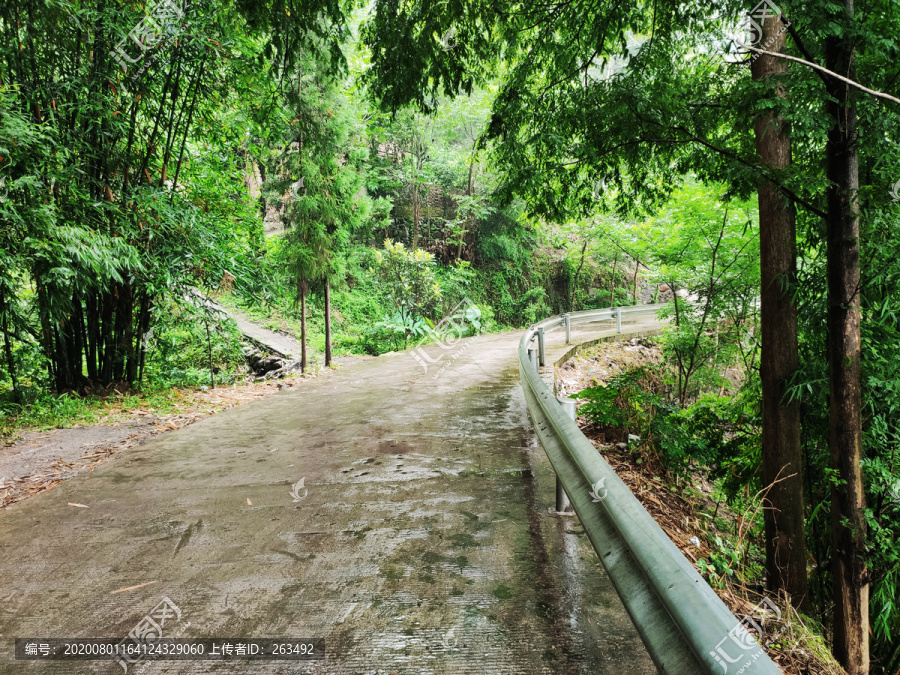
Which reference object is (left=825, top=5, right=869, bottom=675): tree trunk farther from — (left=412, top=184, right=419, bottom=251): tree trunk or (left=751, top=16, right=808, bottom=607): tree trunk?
(left=412, top=184, right=419, bottom=251): tree trunk

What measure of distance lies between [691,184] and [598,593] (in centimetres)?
1042

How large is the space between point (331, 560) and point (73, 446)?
196 inches

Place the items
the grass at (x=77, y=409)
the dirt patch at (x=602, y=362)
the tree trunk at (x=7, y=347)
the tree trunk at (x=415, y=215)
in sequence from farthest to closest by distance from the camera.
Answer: the tree trunk at (x=415, y=215), the dirt patch at (x=602, y=362), the grass at (x=77, y=409), the tree trunk at (x=7, y=347)

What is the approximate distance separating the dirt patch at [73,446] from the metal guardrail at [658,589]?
519 cm

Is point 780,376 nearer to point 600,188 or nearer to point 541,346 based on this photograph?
point 600,188

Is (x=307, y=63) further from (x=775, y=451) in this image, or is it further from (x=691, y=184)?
(x=775, y=451)

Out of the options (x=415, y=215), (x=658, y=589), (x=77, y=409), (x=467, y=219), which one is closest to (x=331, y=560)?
(x=658, y=589)

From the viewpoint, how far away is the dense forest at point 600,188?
3.07m

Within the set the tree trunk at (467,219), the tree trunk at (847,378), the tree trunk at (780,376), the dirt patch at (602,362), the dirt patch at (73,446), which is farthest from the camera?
the tree trunk at (467,219)

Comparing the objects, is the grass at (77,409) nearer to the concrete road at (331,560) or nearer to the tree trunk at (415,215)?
the concrete road at (331,560)

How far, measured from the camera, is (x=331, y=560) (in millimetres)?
2857

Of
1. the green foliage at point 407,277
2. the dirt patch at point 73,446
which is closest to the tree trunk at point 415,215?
the green foliage at point 407,277

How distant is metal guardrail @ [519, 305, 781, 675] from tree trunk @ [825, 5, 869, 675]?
80.9 inches

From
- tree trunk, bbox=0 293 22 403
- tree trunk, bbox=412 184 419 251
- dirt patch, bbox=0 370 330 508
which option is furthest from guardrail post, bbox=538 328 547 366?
tree trunk, bbox=412 184 419 251
